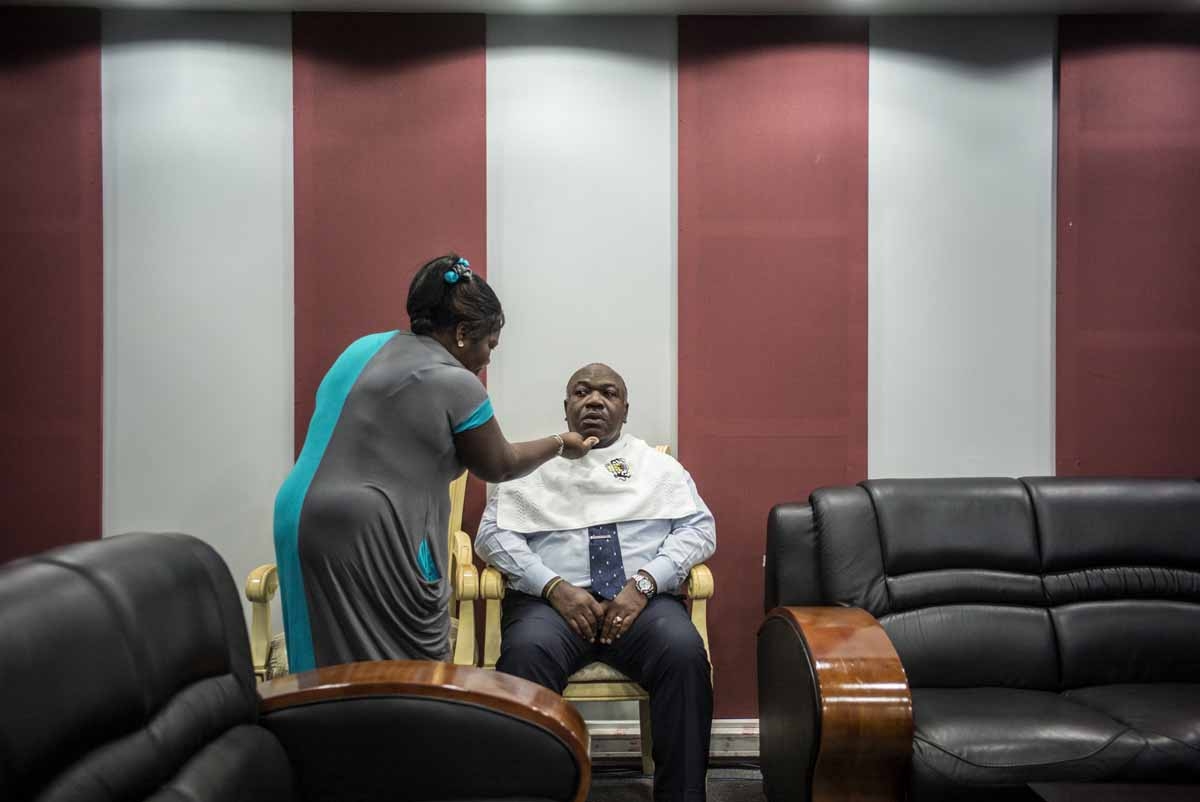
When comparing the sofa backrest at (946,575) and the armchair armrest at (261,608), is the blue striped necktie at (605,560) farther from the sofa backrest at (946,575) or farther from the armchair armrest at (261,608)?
the armchair armrest at (261,608)

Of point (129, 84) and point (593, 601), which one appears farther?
point (129, 84)

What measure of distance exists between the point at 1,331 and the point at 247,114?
1184 mm

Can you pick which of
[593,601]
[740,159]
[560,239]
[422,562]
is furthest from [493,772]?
[740,159]

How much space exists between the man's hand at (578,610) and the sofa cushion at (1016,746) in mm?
943

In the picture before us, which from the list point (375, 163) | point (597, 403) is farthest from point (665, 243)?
point (375, 163)

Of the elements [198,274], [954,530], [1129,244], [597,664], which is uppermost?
[1129,244]

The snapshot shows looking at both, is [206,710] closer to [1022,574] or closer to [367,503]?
[367,503]

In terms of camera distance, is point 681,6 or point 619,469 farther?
point 681,6

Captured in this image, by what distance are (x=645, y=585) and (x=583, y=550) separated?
0.25 metres

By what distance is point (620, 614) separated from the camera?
2703 millimetres

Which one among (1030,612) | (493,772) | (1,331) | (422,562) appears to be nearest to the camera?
(493,772)

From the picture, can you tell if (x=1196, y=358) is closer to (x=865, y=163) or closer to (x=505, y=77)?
(x=865, y=163)

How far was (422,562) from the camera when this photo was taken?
6.63 ft

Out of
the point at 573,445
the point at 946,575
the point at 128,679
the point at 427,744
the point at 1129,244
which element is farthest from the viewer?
the point at 1129,244
